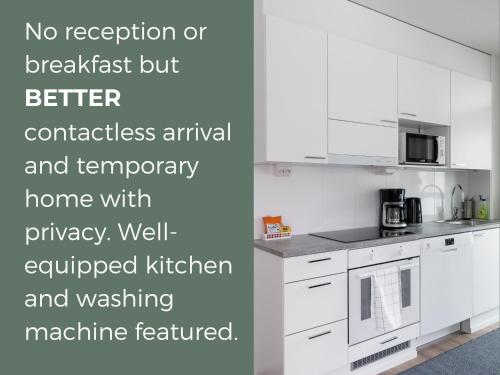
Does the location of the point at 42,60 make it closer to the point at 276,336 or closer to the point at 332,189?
the point at 276,336

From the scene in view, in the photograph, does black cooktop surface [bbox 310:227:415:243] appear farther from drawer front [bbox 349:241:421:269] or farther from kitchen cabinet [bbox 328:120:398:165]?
kitchen cabinet [bbox 328:120:398:165]

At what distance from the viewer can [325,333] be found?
1.94 metres

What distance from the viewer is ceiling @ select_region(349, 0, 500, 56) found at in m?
2.63

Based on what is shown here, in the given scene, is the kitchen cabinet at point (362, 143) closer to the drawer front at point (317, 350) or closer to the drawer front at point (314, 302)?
the drawer front at point (314, 302)

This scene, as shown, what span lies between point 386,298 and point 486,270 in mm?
1446

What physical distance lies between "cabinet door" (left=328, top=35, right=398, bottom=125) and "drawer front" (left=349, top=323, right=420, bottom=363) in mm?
1482

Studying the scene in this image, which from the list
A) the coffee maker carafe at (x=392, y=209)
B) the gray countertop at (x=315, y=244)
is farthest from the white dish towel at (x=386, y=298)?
the coffee maker carafe at (x=392, y=209)

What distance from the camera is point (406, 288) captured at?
7.55 ft

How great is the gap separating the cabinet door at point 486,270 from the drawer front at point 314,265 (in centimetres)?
160

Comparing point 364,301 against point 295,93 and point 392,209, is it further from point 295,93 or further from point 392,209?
point 295,93

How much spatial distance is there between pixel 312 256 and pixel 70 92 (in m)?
1.45

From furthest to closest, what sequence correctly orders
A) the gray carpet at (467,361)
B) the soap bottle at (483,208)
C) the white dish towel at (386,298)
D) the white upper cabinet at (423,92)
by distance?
1. the soap bottle at (483,208)
2. the white upper cabinet at (423,92)
3. the gray carpet at (467,361)
4. the white dish towel at (386,298)

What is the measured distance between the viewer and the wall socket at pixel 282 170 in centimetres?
227

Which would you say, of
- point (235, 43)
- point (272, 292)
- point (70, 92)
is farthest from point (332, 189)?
point (70, 92)
